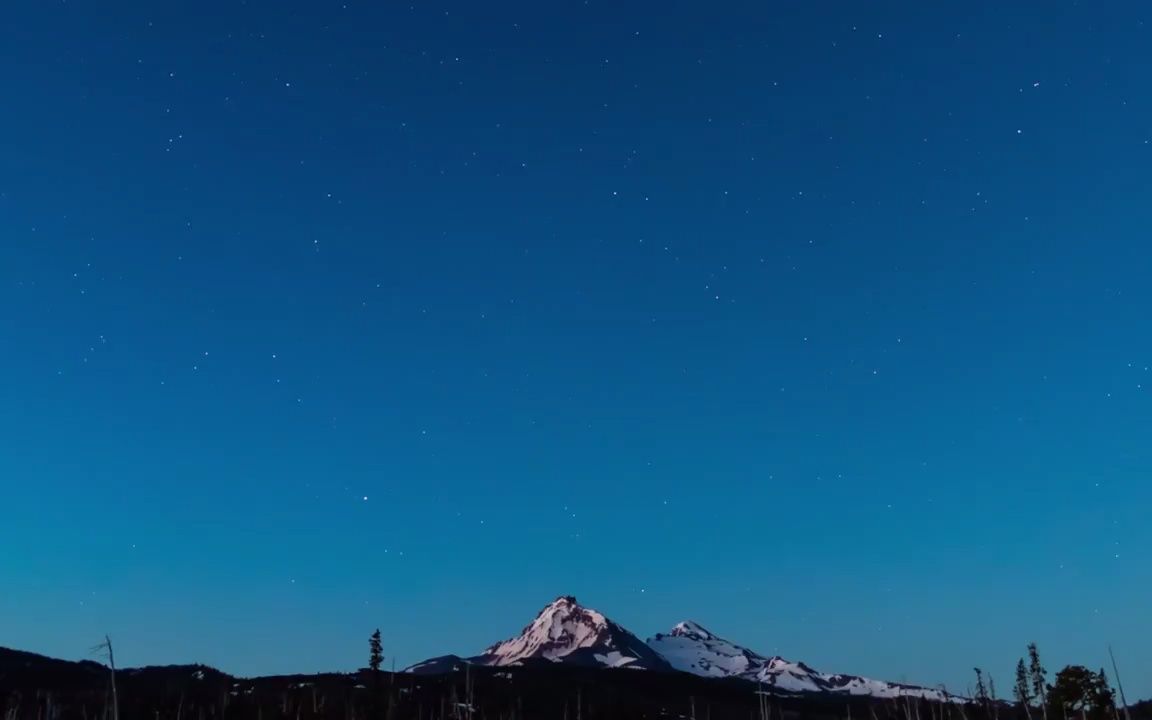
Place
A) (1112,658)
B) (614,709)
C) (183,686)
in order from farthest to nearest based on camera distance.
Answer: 1. (183,686)
2. (614,709)
3. (1112,658)

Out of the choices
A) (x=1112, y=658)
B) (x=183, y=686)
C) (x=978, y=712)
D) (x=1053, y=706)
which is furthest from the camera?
(x=183, y=686)

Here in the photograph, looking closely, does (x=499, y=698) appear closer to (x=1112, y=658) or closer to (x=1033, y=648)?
(x=1033, y=648)

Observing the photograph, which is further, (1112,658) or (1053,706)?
(1053,706)

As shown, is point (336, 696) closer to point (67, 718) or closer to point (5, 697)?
point (67, 718)

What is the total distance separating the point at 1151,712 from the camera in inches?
6171

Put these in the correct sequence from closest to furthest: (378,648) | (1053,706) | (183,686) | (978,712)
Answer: (1053,706), (378,648), (978,712), (183,686)

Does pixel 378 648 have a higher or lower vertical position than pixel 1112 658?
higher

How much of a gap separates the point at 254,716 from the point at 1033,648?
11784 cm

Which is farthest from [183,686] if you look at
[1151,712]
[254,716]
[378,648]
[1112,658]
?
[1112,658]

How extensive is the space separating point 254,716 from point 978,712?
13177cm

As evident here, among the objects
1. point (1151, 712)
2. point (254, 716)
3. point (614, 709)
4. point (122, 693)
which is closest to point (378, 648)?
point (254, 716)

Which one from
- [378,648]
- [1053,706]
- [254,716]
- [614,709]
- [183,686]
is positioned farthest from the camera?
[183,686]

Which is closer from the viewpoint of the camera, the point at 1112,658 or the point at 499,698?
the point at 1112,658

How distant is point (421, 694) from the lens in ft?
645
